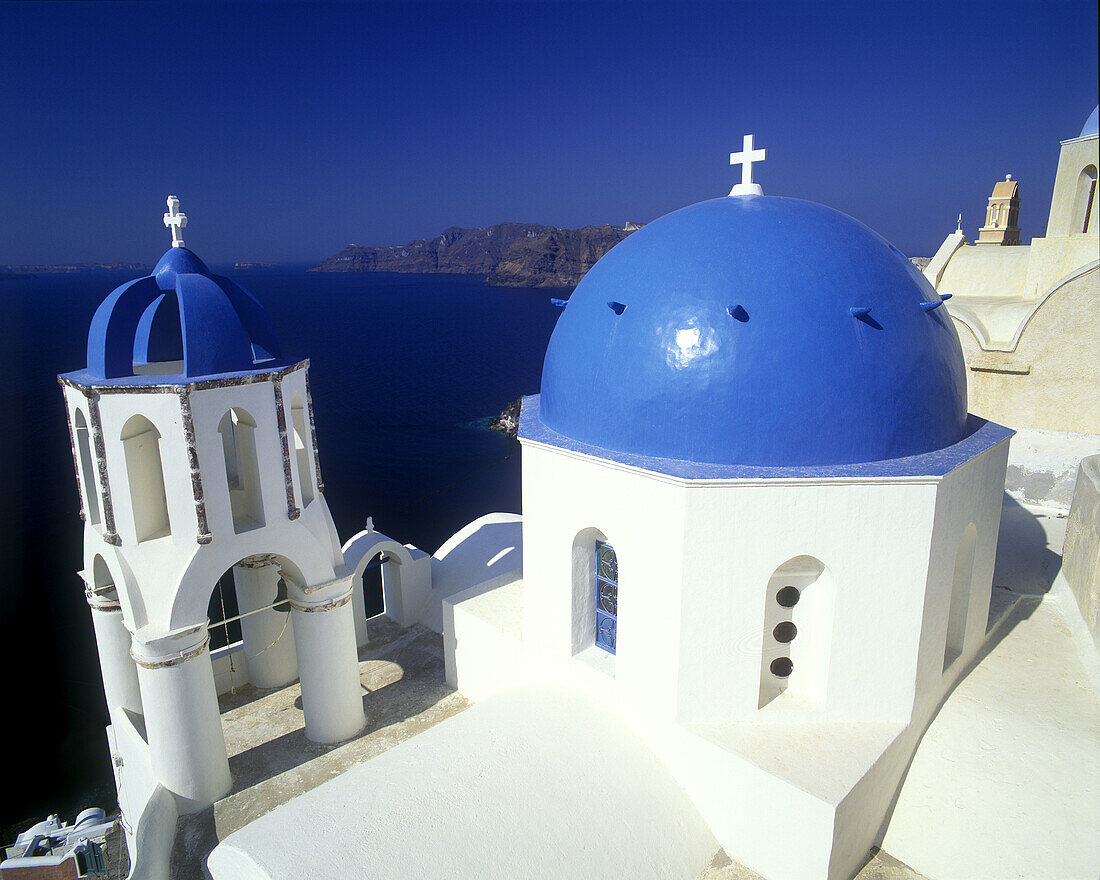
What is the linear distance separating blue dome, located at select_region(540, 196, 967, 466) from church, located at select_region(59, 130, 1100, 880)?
26 millimetres

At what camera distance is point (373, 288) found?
625 feet

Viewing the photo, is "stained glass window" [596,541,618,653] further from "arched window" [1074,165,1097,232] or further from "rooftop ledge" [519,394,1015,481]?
"arched window" [1074,165,1097,232]

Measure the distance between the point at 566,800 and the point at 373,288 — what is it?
639 feet

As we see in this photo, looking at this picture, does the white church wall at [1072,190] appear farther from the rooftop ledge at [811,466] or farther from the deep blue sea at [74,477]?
the deep blue sea at [74,477]

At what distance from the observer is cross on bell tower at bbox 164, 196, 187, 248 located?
880cm

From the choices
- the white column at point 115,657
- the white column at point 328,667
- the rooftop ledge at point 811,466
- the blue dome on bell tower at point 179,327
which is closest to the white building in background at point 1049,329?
the rooftop ledge at point 811,466

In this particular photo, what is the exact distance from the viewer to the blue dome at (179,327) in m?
7.58

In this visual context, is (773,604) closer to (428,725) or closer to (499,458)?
(428,725)

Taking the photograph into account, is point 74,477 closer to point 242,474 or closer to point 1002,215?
point 242,474

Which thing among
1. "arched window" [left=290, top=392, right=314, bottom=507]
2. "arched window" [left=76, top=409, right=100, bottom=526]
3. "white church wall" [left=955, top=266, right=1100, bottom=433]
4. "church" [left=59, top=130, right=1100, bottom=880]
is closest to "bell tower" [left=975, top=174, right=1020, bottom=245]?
"white church wall" [left=955, top=266, right=1100, bottom=433]

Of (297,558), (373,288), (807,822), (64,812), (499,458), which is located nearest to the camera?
(807,822)

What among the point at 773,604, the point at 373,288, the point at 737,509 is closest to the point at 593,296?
the point at 737,509

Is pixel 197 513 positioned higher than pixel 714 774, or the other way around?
pixel 197 513

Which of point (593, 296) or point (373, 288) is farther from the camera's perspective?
point (373, 288)
